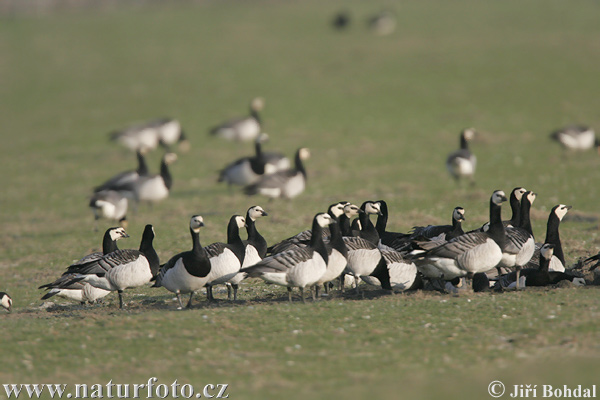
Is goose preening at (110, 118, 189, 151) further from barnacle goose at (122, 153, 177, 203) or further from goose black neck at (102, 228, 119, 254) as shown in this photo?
goose black neck at (102, 228, 119, 254)

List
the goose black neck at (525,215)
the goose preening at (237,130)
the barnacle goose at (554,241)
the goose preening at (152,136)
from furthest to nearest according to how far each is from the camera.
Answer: the goose preening at (237,130) < the goose preening at (152,136) < the goose black neck at (525,215) < the barnacle goose at (554,241)

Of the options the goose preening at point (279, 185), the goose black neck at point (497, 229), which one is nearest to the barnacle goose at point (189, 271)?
the goose black neck at point (497, 229)

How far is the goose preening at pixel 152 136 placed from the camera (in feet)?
112

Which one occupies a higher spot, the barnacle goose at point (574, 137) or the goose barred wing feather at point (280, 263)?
the barnacle goose at point (574, 137)

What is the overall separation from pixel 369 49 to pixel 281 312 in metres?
42.5

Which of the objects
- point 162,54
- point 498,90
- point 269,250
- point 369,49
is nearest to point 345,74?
point 369,49

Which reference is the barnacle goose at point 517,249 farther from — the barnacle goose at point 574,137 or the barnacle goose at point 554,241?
the barnacle goose at point 574,137

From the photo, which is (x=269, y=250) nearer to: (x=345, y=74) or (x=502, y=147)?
(x=502, y=147)

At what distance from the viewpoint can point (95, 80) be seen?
50719mm

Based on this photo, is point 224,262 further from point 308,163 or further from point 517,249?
point 308,163

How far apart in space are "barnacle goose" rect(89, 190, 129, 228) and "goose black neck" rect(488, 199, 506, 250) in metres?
11.0

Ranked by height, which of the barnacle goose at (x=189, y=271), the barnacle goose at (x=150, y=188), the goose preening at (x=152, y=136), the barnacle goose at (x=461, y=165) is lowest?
the barnacle goose at (x=189, y=271)

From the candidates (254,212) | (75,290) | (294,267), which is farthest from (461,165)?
(75,290)

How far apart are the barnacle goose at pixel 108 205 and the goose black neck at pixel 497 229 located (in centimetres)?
1103
